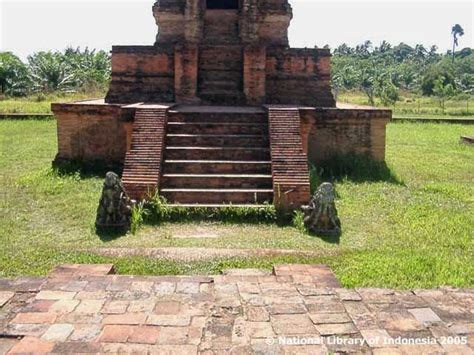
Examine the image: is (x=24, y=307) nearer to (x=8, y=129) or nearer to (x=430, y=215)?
(x=430, y=215)

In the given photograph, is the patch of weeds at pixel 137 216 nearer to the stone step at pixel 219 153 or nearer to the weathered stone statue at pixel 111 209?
the weathered stone statue at pixel 111 209

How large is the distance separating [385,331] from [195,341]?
3.88 ft

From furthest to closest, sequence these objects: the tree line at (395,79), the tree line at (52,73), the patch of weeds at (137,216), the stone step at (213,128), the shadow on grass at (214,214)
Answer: the tree line at (395,79)
the tree line at (52,73)
the stone step at (213,128)
the shadow on grass at (214,214)
the patch of weeds at (137,216)

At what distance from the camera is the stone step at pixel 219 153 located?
24.8 feet

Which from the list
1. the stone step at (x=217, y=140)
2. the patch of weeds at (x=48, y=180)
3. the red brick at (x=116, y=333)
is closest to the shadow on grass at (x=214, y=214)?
the stone step at (x=217, y=140)

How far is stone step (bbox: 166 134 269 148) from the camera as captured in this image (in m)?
7.78

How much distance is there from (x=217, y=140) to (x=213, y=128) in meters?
0.32

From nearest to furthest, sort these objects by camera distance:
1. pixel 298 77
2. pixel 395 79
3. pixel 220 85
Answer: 1. pixel 298 77
2. pixel 220 85
3. pixel 395 79

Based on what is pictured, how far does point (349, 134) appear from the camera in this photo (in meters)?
9.00

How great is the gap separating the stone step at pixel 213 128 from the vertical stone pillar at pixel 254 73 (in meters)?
1.88

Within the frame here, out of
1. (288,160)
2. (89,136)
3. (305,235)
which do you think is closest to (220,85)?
(89,136)

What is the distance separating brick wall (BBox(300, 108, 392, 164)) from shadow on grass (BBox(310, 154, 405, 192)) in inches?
3.6

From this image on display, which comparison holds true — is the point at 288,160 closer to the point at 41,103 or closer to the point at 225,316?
the point at 225,316

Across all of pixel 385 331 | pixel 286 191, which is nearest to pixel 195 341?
pixel 385 331
